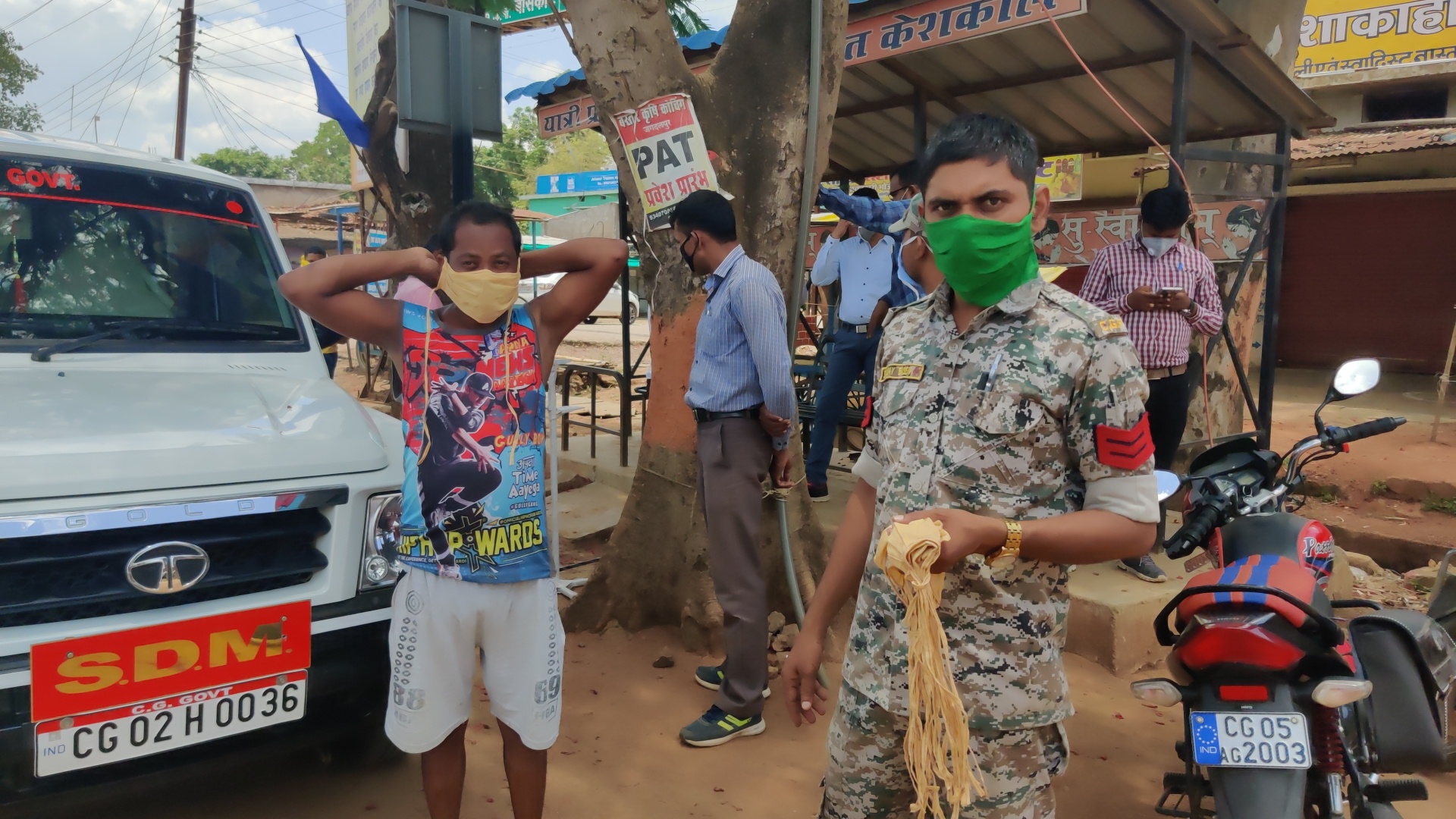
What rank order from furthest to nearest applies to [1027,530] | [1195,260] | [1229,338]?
[1229,338] < [1195,260] < [1027,530]

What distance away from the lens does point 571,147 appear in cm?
6012

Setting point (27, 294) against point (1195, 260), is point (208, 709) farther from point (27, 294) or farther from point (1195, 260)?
point (1195, 260)

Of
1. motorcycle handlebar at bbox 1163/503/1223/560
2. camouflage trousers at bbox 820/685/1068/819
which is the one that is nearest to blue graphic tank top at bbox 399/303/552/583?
camouflage trousers at bbox 820/685/1068/819

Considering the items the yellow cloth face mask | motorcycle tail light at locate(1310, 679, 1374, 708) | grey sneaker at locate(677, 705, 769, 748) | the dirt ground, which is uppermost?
the yellow cloth face mask

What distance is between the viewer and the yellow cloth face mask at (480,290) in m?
2.38

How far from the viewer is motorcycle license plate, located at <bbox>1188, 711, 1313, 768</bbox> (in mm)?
2094

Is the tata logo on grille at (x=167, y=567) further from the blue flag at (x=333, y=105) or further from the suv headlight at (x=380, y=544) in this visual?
the blue flag at (x=333, y=105)

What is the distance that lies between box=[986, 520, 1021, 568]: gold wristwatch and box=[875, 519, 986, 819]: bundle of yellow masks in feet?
0.34

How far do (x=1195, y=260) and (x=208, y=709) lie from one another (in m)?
4.49

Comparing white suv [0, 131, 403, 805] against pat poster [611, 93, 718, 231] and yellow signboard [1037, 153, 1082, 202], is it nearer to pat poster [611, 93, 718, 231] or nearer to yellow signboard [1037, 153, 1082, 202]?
pat poster [611, 93, 718, 231]

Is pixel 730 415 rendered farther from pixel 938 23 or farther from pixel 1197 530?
pixel 938 23

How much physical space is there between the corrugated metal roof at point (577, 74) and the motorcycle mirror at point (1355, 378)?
3.72m

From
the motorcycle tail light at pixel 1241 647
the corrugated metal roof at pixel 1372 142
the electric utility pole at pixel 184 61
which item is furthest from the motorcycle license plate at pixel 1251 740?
the electric utility pole at pixel 184 61

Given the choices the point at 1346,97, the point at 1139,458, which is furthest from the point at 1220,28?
the point at 1346,97
